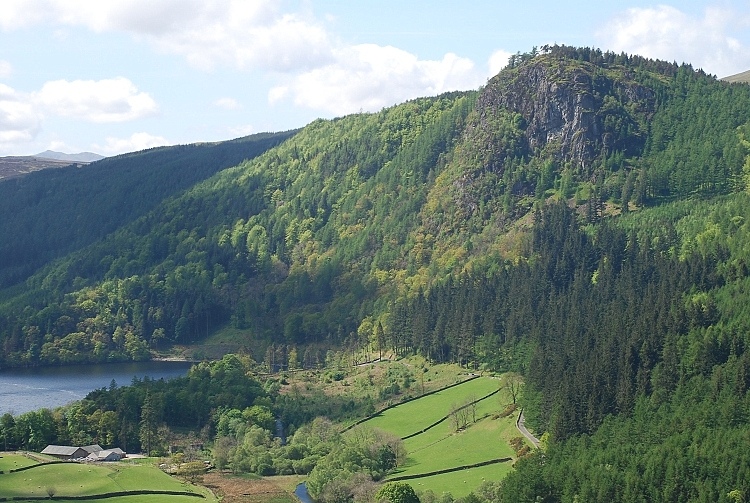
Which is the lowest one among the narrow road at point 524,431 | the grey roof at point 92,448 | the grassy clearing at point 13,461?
the grey roof at point 92,448

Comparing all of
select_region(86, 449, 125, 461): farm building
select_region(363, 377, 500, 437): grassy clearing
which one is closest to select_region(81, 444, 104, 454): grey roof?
select_region(86, 449, 125, 461): farm building

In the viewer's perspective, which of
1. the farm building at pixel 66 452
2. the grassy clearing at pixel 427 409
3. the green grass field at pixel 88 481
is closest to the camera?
the green grass field at pixel 88 481

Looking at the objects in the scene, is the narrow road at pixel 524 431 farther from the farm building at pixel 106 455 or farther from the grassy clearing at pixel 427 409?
the farm building at pixel 106 455

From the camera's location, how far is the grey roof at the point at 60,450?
149 metres

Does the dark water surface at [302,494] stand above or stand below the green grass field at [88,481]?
below

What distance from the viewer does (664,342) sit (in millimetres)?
138750

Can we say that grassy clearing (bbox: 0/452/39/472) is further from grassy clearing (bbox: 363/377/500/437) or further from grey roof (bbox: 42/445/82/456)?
grassy clearing (bbox: 363/377/500/437)

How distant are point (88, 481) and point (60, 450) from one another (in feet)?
67.4

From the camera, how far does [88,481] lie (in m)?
131

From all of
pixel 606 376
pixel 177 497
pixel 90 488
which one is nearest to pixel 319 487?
pixel 177 497

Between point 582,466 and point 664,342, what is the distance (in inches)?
1335

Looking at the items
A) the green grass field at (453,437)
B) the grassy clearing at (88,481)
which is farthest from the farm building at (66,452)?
the green grass field at (453,437)

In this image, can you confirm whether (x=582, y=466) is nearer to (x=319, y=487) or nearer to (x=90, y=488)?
(x=319, y=487)

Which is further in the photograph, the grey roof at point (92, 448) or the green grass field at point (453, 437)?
the grey roof at point (92, 448)
